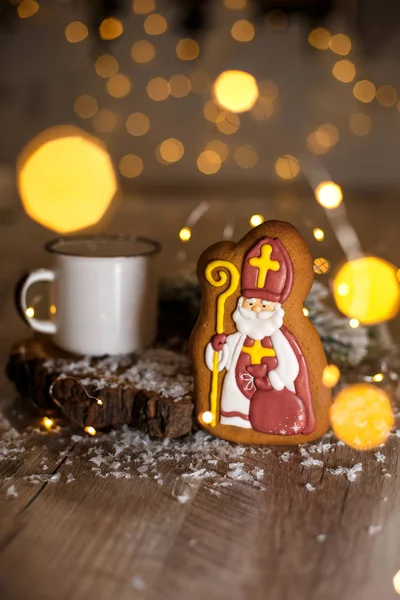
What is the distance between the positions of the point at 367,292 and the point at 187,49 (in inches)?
59.2

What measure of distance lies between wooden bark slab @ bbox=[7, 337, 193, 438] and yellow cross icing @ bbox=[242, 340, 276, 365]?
3.1 inches

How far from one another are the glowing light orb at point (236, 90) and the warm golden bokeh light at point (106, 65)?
14.8 inches

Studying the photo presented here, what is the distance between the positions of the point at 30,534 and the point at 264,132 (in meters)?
2.08

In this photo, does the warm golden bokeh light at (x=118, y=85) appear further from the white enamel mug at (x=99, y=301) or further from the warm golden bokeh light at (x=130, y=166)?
the white enamel mug at (x=99, y=301)

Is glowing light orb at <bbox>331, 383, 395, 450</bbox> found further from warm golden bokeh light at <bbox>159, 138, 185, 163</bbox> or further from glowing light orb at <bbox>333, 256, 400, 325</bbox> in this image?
warm golden bokeh light at <bbox>159, 138, 185, 163</bbox>

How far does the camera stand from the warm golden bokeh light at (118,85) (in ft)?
7.64

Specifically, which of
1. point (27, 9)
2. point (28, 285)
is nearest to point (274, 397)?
point (28, 285)

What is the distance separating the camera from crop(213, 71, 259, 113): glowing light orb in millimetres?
2279

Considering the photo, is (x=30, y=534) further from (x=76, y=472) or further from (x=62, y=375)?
(x=62, y=375)

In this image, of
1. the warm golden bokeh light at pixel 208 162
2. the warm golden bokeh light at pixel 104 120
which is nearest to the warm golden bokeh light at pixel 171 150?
the warm golden bokeh light at pixel 208 162

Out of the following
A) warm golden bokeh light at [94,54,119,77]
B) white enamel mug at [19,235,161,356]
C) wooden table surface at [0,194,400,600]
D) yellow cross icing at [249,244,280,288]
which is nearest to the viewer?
wooden table surface at [0,194,400,600]

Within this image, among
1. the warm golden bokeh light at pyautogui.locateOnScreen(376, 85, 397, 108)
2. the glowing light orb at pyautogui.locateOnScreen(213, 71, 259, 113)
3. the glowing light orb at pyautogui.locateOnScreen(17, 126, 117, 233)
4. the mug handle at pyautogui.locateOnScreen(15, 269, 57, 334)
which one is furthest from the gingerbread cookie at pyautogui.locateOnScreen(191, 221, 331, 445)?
the warm golden bokeh light at pyautogui.locateOnScreen(376, 85, 397, 108)

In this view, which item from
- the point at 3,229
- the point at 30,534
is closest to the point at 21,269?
the point at 3,229

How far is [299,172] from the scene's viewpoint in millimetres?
2377
